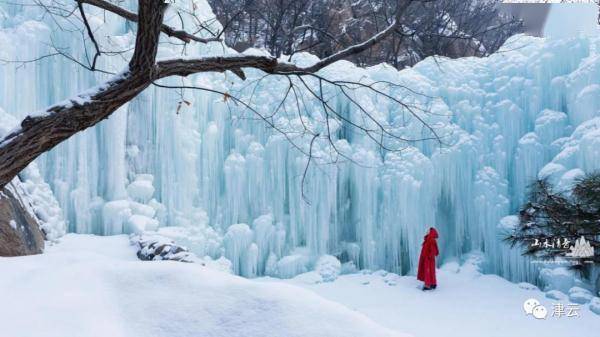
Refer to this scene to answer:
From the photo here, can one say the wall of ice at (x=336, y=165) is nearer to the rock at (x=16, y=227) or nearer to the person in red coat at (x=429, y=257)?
the person in red coat at (x=429, y=257)

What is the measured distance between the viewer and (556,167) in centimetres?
774

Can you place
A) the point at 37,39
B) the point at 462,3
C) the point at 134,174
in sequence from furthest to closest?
the point at 462,3, the point at 134,174, the point at 37,39

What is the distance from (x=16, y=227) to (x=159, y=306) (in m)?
3.64

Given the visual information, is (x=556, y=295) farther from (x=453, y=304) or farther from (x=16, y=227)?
(x=16, y=227)

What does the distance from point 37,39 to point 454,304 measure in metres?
7.07

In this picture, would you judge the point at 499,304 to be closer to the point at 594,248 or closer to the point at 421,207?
the point at 421,207

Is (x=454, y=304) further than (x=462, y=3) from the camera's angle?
No

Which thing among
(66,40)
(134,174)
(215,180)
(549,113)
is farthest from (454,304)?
(66,40)

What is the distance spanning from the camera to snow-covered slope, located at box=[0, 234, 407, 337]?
1803 mm

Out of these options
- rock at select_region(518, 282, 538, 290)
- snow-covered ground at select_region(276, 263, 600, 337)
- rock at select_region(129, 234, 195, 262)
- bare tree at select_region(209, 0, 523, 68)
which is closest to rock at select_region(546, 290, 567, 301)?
snow-covered ground at select_region(276, 263, 600, 337)

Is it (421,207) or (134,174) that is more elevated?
(134,174)

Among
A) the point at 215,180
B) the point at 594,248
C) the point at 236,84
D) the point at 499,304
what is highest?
the point at 236,84

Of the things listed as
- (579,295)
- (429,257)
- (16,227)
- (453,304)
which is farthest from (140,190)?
(579,295)

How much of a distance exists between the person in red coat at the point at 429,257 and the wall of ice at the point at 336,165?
0.99 meters
